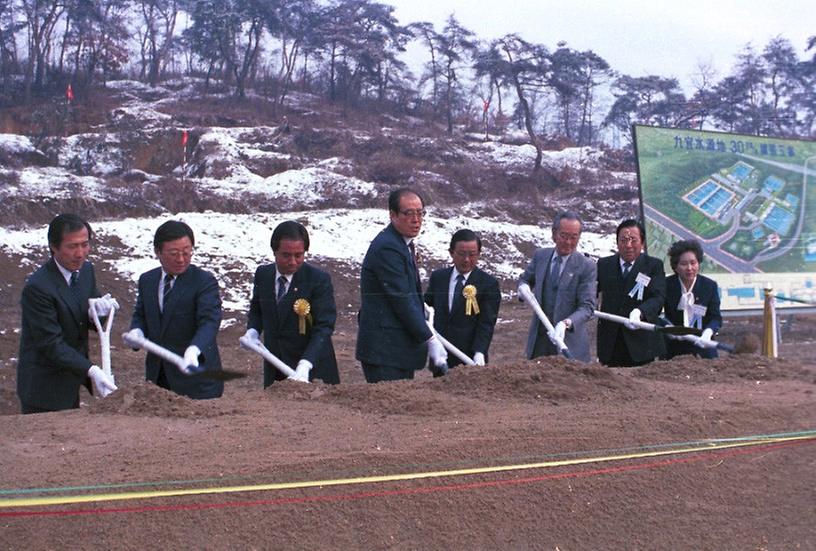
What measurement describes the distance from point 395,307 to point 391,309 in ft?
0.15

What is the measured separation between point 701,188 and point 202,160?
21.1 m

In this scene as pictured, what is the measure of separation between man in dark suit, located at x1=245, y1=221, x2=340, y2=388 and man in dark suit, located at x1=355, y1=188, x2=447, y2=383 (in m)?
0.22

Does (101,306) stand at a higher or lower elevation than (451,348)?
higher

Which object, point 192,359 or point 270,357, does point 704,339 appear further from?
point 192,359

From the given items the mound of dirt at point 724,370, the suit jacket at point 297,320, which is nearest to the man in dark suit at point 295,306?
the suit jacket at point 297,320

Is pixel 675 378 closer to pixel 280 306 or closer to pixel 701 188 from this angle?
pixel 280 306

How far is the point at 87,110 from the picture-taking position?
3231 cm

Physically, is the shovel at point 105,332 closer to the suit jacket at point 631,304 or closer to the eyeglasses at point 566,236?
the eyeglasses at point 566,236

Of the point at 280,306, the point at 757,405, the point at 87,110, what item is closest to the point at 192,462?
the point at 280,306

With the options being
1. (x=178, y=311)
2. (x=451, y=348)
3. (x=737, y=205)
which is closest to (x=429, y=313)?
(x=451, y=348)

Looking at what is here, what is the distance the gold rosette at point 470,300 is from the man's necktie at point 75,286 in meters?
2.18

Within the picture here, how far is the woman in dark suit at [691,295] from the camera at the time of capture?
5820 mm

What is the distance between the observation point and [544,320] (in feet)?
17.7

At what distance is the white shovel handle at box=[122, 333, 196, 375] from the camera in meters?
4.09
